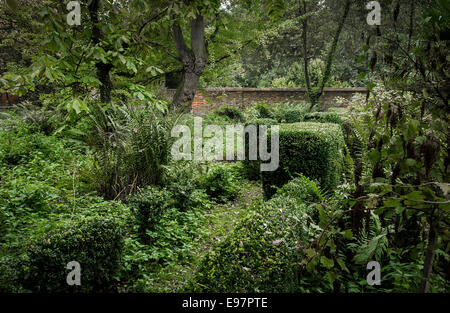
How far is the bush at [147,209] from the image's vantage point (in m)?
3.35

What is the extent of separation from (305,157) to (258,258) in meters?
2.86

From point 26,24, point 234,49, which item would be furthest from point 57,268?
point 26,24

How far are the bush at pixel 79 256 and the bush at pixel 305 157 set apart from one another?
2.85 metres

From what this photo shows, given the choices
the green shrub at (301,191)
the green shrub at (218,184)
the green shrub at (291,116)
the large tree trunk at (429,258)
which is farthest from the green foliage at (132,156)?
the green shrub at (291,116)

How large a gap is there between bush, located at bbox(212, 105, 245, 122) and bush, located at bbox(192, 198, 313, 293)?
11.1 meters

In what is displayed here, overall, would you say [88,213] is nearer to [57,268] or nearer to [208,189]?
[57,268]

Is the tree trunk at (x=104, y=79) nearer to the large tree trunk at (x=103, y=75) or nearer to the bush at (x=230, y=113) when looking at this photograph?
the large tree trunk at (x=103, y=75)

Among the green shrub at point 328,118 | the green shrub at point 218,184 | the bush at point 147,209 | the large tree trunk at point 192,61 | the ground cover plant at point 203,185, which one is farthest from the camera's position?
the green shrub at point 328,118

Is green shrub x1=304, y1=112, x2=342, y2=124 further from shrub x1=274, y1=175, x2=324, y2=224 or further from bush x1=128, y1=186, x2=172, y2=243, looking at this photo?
bush x1=128, y1=186, x2=172, y2=243

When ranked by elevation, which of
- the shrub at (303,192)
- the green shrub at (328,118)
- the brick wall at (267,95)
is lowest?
the shrub at (303,192)

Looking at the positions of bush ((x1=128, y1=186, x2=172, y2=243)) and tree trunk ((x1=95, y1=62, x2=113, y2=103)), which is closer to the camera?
bush ((x1=128, y1=186, x2=172, y2=243))

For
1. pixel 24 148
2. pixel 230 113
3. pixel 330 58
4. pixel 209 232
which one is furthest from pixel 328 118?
pixel 24 148

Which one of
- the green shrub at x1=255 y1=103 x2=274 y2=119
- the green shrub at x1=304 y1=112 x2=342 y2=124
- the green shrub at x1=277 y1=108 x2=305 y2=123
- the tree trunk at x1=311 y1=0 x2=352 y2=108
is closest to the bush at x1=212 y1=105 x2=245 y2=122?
the green shrub at x1=255 y1=103 x2=274 y2=119

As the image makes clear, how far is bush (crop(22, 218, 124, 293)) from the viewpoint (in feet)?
6.52
